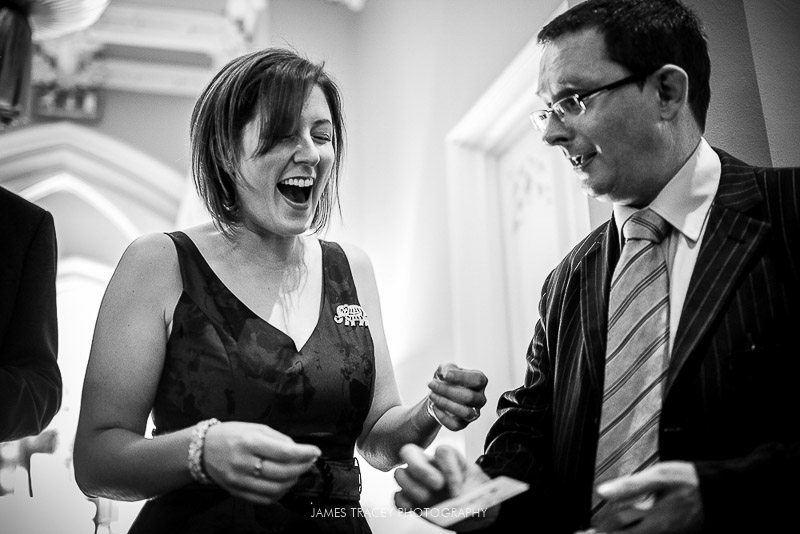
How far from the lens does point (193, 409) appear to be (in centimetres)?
139

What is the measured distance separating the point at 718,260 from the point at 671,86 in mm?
403

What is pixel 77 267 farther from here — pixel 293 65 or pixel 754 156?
pixel 754 156

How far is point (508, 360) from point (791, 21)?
5.18 ft

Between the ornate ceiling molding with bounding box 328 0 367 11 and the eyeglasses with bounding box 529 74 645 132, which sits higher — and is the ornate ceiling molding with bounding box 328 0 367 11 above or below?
above

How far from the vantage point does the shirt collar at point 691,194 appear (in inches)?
54.6

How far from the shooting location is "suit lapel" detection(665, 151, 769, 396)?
1243 mm

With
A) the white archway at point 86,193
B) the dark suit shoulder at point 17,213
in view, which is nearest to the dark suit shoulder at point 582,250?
the dark suit shoulder at point 17,213

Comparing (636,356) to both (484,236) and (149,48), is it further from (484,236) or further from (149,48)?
(149,48)

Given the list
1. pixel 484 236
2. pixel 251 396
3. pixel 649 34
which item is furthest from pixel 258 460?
pixel 484 236

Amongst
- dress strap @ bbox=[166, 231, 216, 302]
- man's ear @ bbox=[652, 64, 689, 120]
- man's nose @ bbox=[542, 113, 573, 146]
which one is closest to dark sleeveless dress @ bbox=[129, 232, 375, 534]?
dress strap @ bbox=[166, 231, 216, 302]

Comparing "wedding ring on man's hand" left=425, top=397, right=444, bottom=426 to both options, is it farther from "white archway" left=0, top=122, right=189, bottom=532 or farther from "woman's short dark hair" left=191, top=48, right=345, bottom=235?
"white archway" left=0, top=122, right=189, bottom=532

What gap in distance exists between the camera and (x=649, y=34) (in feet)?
5.06

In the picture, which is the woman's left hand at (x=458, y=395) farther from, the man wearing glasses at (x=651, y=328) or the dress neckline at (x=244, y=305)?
the dress neckline at (x=244, y=305)

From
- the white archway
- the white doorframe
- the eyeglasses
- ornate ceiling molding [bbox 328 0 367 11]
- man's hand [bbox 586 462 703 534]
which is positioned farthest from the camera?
the white archway
